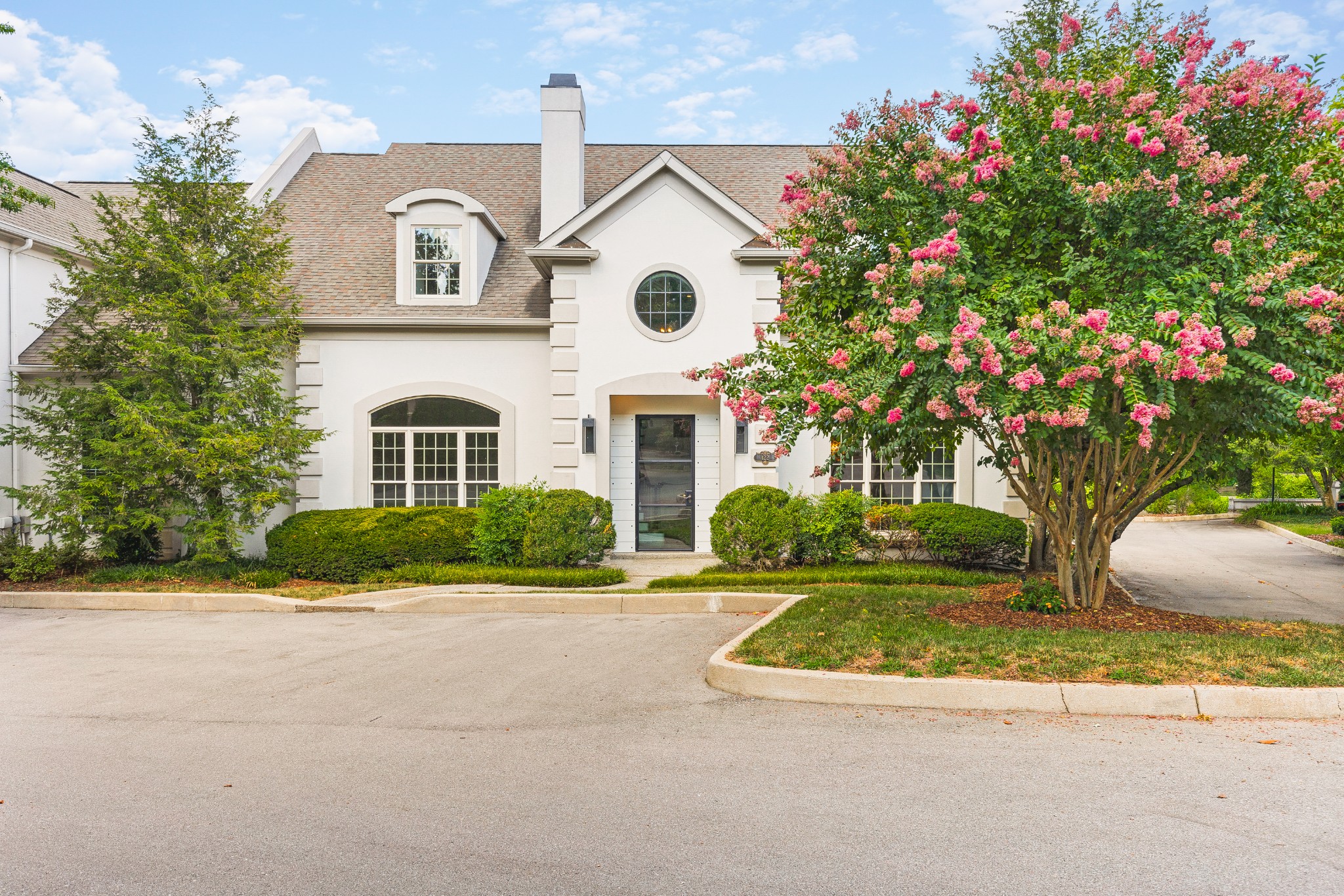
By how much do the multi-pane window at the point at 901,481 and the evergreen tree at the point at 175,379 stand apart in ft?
29.0

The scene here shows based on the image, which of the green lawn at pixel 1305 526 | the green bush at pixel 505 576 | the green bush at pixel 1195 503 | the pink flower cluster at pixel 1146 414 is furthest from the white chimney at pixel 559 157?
the green bush at pixel 1195 503

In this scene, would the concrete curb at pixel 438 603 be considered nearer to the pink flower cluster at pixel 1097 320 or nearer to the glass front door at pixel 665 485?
the glass front door at pixel 665 485

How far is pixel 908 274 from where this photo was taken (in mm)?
7375

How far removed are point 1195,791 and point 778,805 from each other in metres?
2.28

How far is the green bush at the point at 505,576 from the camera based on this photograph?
39.5 feet

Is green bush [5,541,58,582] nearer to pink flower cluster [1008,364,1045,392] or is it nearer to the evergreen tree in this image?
the evergreen tree

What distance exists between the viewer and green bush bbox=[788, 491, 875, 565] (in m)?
12.7

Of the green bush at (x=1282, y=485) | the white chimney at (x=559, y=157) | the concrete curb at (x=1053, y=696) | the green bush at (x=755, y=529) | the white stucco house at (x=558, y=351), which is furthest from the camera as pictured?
the green bush at (x=1282, y=485)

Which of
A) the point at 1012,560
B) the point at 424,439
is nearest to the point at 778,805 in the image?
the point at 1012,560

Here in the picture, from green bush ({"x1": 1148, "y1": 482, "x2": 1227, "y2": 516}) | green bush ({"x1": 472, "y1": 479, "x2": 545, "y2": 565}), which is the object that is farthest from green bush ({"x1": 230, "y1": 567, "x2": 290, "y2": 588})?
green bush ({"x1": 1148, "y1": 482, "x2": 1227, "y2": 516})

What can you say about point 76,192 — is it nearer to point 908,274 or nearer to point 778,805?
point 908,274

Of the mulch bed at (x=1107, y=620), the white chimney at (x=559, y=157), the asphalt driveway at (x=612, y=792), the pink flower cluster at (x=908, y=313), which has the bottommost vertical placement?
the asphalt driveway at (x=612, y=792)

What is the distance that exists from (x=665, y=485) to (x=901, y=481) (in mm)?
4052

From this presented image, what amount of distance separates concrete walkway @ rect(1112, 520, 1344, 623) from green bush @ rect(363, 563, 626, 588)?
7.39 metres
